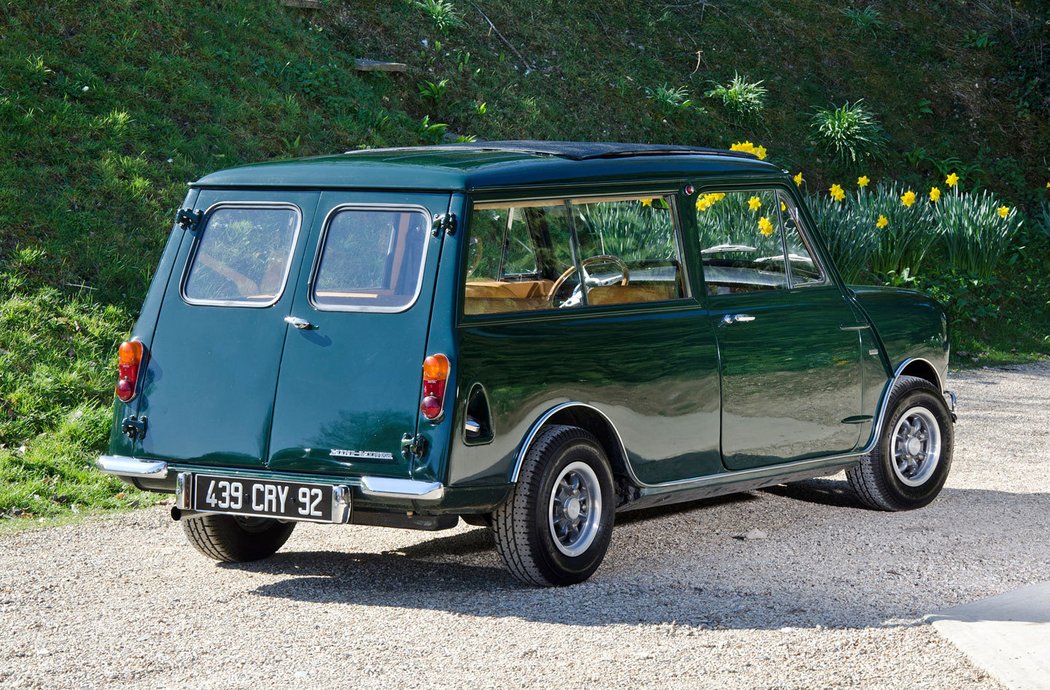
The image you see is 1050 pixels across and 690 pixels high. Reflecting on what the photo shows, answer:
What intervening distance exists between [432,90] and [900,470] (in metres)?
7.81

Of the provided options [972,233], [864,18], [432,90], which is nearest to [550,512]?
[432,90]

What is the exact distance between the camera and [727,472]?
269 inches

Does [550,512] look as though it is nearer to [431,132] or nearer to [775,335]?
[775,335]

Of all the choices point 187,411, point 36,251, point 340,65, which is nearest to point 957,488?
point 187,411

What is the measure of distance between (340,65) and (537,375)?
8.86 metres

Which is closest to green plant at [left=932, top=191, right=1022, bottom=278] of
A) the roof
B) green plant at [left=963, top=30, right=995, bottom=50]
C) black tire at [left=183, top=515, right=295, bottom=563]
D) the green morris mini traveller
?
green plant at [left=963, top=30, right=995, bottom=50]

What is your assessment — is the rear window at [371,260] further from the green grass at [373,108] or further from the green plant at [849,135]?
the green plant at [849,135]

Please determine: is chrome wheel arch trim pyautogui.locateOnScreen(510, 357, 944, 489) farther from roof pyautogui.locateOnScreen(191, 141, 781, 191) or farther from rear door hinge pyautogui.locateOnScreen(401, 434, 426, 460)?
roof pyautogui.locateOnScreen(191, 141, 781, 191)

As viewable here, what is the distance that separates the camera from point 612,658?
5164 mm

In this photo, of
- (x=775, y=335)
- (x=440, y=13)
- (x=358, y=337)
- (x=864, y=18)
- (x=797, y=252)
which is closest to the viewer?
(x=358, y=337)

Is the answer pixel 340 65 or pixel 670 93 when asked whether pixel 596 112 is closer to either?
pixel 670 93

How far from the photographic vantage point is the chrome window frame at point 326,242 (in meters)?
5.79

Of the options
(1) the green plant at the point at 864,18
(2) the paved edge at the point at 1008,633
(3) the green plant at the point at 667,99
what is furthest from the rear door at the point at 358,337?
(1) the green plant at the point at 864,18

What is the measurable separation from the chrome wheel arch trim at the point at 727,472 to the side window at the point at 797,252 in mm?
740
